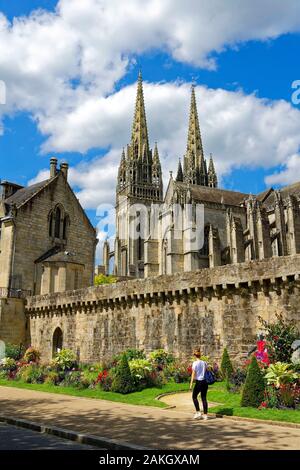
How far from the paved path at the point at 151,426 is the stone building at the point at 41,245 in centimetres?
1887

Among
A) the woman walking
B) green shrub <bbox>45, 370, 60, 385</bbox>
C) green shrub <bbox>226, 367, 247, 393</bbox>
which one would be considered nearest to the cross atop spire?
green shrub <bbox>45, 370, 60, 385</bbox>

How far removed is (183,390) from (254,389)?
4508 mm

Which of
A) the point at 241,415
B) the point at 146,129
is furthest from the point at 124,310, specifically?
the point at 146,129

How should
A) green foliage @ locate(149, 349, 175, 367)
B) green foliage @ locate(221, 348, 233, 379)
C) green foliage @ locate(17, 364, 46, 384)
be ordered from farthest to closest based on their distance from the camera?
green foliage @ locate(17, 364, 46, 384), green foliage @ locate(149, 349, 175, 367), green foliage @ locate(221, 348, 233, 379)

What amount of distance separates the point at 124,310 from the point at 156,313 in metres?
2.59

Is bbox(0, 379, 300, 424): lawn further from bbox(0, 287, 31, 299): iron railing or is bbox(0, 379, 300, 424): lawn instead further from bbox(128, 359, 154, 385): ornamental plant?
bbox(0, 287, 31, 299): iron railing

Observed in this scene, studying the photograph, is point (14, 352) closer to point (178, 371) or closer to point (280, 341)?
point (178, 371)

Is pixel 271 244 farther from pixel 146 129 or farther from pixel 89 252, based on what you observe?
pixel 146 129

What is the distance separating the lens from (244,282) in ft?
59.9

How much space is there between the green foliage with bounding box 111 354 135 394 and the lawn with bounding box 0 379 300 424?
28cm

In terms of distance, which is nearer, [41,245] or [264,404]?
[264,404]

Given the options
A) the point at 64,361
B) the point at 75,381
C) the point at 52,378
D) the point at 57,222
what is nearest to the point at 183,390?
the point at 75,381

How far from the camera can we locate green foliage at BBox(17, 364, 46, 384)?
21.8 metres

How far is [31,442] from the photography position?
9.05 metres
